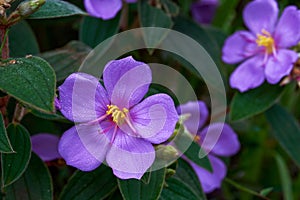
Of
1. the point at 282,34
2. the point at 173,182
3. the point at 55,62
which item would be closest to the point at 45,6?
the point at 55,62

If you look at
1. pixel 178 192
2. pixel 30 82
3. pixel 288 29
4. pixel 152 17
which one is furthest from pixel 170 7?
pixel 30 82

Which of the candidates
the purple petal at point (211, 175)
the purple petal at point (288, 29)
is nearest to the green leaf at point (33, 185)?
the purple petal at point (211, 175)

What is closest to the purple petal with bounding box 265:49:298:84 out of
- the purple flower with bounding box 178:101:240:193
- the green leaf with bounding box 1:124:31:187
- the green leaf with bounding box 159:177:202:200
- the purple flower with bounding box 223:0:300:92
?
the purple flower with bounding box 223:0:300:92

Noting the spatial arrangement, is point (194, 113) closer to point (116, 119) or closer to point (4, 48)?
point (116, 119)

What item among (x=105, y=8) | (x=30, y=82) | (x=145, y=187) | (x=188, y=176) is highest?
(x=30, y=82)

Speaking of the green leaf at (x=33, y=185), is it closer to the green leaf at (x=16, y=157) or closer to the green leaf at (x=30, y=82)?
the green leaf at (x=16, y=157)

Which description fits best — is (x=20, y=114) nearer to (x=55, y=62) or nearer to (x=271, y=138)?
(x=55, y=62)
